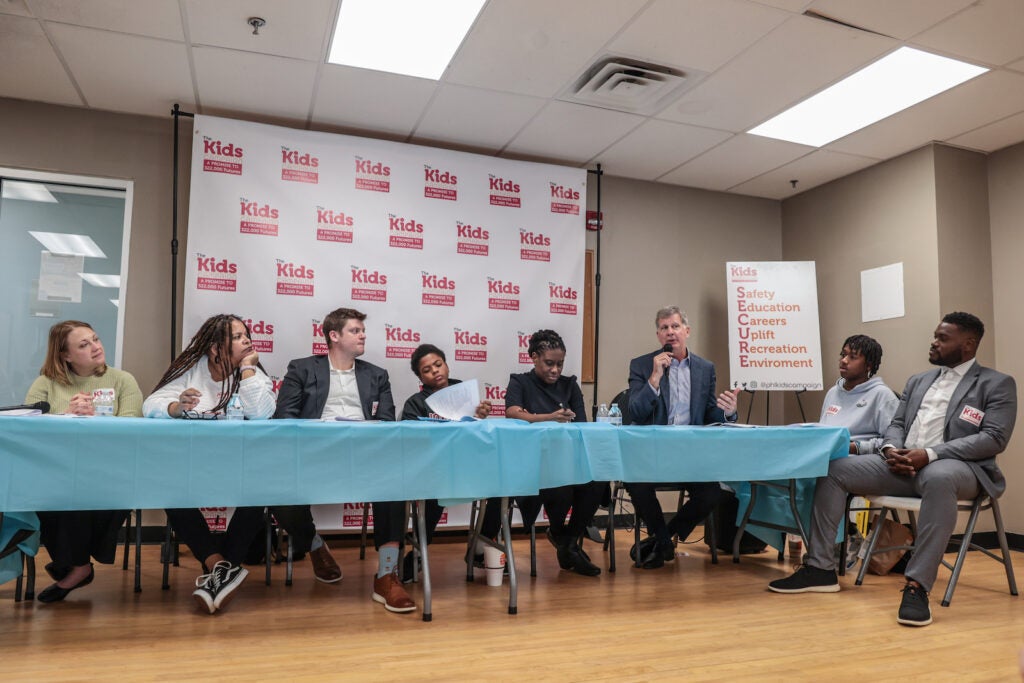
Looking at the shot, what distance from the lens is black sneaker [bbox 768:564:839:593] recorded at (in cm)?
315

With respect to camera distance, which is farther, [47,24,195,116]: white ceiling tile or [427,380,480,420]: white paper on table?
[47,24,195,116]: white ceiling tile

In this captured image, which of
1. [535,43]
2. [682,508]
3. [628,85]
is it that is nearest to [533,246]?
[628,85]

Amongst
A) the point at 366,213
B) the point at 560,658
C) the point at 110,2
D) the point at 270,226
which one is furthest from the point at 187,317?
the point at 560,658

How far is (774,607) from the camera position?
9.54ft

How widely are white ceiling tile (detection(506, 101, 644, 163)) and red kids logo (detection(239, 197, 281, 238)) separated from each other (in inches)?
63.2

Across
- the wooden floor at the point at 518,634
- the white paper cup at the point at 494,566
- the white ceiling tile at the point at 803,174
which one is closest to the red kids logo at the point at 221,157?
the wooden floor at the point at 518,634

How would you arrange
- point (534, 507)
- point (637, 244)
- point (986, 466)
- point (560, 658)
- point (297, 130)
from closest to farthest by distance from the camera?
point (560, 658) → point (986, 466) → point (534, 507) → point (297, 130) → point (637, 244)

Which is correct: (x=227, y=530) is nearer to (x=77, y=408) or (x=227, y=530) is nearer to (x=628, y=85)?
(x=77, y=408)

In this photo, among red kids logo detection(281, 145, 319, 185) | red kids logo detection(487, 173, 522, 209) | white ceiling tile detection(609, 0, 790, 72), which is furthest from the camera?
red kids logo detection(487, 173, 522, 209)

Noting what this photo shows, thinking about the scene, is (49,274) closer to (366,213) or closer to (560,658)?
(366,213)

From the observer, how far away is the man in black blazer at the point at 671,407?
12.0 feet

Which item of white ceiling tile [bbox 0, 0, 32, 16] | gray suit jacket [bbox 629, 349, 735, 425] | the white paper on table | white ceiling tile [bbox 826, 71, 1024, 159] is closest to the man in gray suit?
gray suit jacket [bbox 629, 349, 735, 425]

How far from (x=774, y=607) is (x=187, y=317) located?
134 inches

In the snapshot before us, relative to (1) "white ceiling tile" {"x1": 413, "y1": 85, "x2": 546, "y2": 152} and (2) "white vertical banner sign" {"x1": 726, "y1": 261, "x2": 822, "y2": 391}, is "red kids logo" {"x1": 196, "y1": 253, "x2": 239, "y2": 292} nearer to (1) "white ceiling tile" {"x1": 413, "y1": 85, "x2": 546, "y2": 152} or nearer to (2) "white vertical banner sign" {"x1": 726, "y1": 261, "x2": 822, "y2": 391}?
(1) "white ceiling tile" {"x1": 413, "y1": 85, "x2": 546, "y2": 152}
